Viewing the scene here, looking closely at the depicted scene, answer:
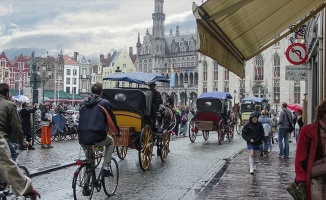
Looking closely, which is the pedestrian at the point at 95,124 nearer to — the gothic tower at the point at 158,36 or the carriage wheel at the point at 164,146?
the carriage wheel at the point at 164,146

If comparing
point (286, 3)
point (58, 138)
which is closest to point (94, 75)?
point (58, 138)

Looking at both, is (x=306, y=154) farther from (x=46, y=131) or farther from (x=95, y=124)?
(x=46, y=131)

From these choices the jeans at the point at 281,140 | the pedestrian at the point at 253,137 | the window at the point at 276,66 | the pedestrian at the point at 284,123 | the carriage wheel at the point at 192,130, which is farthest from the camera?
the window at the point at 276,66

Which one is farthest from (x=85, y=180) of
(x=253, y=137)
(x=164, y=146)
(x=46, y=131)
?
(x=46, y=131)

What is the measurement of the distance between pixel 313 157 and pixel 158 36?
110 meters

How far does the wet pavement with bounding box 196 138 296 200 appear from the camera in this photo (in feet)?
30.7

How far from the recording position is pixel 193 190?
1005 centimetres

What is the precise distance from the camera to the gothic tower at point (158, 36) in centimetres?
11275

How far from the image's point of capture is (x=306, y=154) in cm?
511

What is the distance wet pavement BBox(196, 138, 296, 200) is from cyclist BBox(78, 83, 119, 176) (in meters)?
1.89

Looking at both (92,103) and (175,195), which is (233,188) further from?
(92,103)

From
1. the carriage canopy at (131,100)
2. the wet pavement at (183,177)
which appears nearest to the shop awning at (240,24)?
the wet pavement at (183,177)

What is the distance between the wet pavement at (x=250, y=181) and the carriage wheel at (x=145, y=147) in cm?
176

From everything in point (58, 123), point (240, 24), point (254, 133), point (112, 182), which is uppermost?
point (240, 24)
